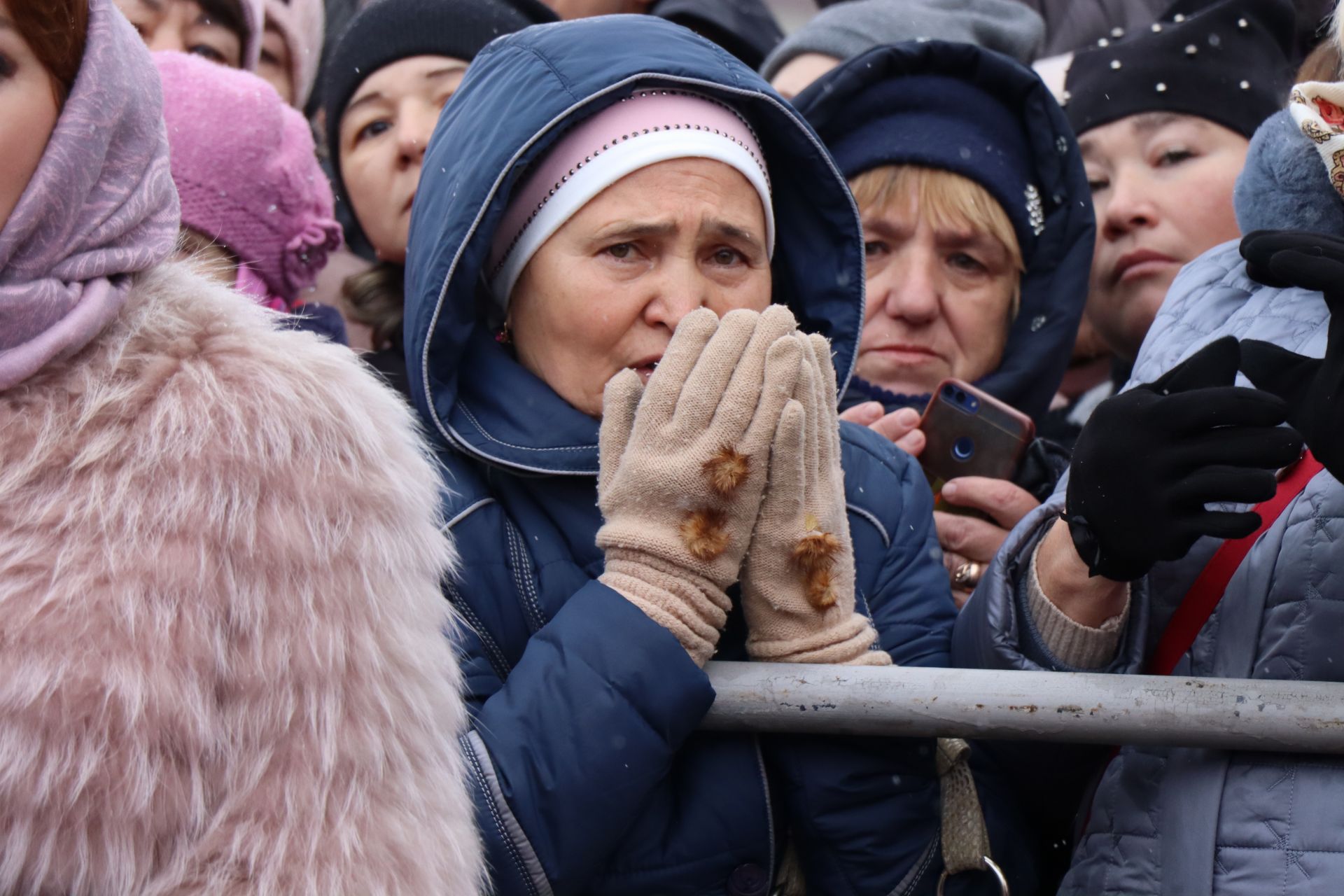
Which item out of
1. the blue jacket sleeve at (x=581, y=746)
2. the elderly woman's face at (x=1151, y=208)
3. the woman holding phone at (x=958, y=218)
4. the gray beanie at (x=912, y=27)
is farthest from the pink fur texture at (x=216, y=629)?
the gray beanie at (x=912, y=27)

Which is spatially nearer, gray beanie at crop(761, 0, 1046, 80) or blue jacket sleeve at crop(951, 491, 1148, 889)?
blue jacket sleeve at crop(951, 491, 1148, 889)

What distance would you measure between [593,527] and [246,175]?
1.19 metres

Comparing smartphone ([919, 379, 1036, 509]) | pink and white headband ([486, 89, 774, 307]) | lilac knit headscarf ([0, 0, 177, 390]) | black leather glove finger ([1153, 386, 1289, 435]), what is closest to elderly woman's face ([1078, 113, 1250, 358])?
smartphone ([919, 379, 1036, 509])

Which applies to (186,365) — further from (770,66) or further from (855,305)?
(770,66)

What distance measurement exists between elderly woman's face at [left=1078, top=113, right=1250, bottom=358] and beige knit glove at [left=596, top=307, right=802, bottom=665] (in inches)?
56.0

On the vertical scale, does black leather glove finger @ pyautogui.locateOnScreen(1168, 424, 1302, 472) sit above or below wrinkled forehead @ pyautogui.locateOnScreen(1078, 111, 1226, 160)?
above

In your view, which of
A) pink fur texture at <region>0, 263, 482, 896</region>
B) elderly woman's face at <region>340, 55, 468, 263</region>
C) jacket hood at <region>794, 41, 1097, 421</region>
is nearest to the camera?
pink fur texture at <region>0, 263, 482, 896</region>

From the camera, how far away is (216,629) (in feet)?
5.05

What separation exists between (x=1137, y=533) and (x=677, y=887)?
0.73 m

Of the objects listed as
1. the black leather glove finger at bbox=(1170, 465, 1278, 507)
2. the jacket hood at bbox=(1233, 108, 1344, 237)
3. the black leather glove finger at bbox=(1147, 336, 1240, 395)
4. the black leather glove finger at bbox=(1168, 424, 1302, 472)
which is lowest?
the black leather glove finger at bbox=(1170, 465, 1278, 507)

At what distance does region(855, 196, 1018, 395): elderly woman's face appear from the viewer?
289 cm

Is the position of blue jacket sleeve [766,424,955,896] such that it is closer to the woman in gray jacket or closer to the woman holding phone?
the woman in gray jacket

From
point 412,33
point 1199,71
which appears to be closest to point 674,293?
point 412,33

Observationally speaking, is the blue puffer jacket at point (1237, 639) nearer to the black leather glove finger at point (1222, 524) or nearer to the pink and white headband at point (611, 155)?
the black leather glove finger at point (1222, 524)
